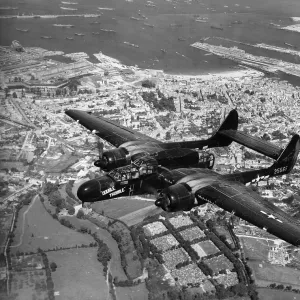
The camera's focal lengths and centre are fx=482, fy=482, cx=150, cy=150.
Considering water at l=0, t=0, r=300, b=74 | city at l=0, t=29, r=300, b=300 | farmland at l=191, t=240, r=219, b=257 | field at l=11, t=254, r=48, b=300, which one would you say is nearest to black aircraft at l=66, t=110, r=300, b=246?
city at l=0, t=29, r=300, b=300

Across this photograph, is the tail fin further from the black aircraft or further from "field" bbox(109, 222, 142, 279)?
"field" bbox(109, 222, 142, 279)

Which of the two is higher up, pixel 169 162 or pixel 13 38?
pixel 169 162

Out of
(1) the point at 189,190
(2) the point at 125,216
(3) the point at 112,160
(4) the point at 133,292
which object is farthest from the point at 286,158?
(2) the point at 125,216

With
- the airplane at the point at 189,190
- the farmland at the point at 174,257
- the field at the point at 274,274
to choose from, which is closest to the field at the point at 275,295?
the field at the point at 274,274

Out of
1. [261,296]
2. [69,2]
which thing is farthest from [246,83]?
[69,2]

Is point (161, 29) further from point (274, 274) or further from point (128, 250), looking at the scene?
point (274, 274)

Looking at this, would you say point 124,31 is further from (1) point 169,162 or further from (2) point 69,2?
(1) point 169,162
